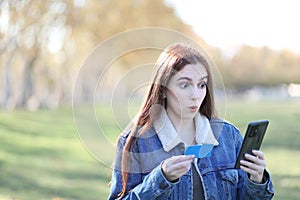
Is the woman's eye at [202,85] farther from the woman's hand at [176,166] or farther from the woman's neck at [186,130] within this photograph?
the woman's hand at [176,166]

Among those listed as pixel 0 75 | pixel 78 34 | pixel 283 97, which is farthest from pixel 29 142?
pixel 283 97

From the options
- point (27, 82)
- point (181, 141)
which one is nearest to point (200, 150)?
point (181, 141)

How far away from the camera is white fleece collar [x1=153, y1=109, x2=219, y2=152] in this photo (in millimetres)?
1569

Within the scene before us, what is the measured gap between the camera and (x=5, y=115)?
11.5m

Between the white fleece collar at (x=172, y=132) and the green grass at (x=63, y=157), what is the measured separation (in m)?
0.43

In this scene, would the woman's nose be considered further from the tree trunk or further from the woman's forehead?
the tree trunk

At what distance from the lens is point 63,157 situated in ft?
28.6

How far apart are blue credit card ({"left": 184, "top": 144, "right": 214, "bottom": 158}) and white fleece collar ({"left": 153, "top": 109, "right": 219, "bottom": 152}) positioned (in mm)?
22

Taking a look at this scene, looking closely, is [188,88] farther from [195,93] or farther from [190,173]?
[190,173]

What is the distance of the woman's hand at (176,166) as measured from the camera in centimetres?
140

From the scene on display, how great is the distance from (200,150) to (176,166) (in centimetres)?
11

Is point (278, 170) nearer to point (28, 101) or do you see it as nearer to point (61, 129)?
point (61, 129)

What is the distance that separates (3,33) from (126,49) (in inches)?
385

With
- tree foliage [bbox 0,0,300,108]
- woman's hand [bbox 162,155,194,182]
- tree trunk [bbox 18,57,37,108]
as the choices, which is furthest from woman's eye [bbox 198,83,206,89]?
tree trunk [bbox 18,57,37,108]
